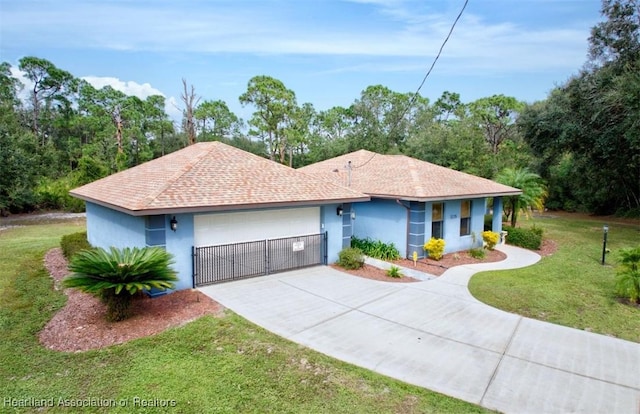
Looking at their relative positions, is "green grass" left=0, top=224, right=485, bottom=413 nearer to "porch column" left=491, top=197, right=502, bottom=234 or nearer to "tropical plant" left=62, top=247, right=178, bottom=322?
"tropical plant" left=62, top=247, right=178, bottom=322

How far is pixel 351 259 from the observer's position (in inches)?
458

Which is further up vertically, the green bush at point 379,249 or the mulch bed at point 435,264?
the green bush at point 379,249

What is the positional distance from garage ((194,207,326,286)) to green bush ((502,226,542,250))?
9585 millimetres

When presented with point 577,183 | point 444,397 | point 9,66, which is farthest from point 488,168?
point 9,66

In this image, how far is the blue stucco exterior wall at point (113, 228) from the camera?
968 cm

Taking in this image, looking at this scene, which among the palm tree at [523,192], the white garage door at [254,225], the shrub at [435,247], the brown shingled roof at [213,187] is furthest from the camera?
the palm tree at [523,192]

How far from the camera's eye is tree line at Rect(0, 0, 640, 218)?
1841cm

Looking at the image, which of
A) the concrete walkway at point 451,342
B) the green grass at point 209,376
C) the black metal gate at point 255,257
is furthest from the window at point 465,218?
the green grass at point 209,376

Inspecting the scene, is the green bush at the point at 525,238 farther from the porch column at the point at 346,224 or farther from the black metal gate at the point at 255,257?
the black metal gate at the point at 255,257

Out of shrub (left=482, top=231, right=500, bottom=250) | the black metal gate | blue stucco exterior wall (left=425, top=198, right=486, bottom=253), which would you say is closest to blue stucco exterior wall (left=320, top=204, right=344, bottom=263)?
the black metal gate

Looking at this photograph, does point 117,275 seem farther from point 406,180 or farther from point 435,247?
point 406,180

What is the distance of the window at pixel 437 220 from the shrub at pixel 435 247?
747mm

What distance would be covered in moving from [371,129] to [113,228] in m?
31.1

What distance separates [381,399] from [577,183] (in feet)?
99.5
